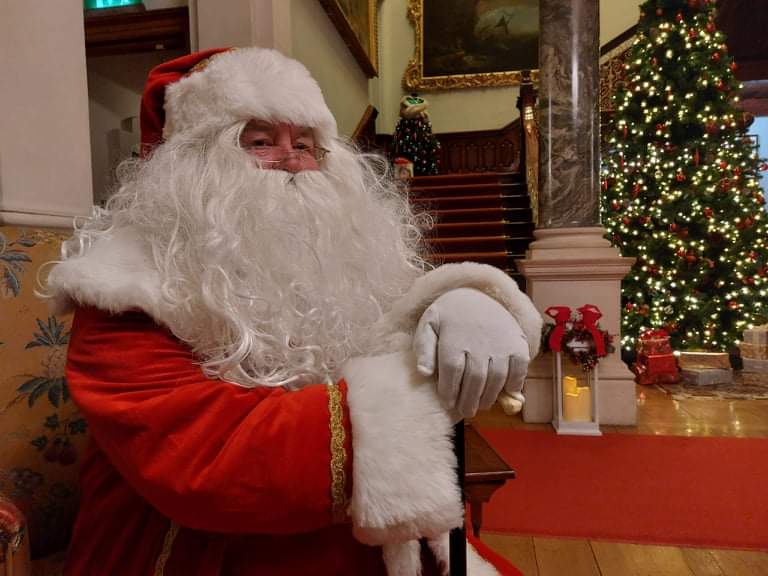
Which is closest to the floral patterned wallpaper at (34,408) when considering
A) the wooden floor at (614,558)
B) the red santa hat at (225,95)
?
the red santa hat at (225,95)

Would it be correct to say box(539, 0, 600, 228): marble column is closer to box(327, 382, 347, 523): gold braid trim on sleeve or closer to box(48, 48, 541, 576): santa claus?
box(48, 48, 541, 576): santa claus

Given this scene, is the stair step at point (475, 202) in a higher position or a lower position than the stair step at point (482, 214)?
higher

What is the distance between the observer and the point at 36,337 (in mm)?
1165

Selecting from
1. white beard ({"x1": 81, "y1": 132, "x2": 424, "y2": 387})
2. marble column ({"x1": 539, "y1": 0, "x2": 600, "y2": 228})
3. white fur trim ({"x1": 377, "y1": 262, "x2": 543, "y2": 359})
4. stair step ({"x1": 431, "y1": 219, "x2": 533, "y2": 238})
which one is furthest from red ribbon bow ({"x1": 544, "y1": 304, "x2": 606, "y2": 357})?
white fur trim ({"x1": 377, "y1": 262, "x2": 543, "y2": 359})

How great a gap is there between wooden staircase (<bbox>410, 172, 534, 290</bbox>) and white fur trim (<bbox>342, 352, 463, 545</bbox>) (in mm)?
4015

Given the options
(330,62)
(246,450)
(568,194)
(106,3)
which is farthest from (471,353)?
(330,62)

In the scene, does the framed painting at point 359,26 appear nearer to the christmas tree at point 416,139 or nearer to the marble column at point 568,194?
the christmas tree at point 416,139

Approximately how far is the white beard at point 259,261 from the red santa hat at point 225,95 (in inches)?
3.7

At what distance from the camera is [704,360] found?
4816mm

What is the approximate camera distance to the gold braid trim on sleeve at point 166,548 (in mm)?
911

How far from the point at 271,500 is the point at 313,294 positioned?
0.46 metres

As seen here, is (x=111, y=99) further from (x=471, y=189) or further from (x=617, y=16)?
(x=617, y=16)

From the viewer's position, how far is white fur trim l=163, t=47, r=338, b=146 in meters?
1.25

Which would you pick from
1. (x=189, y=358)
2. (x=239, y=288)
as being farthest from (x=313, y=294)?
(x=189, y=358)
